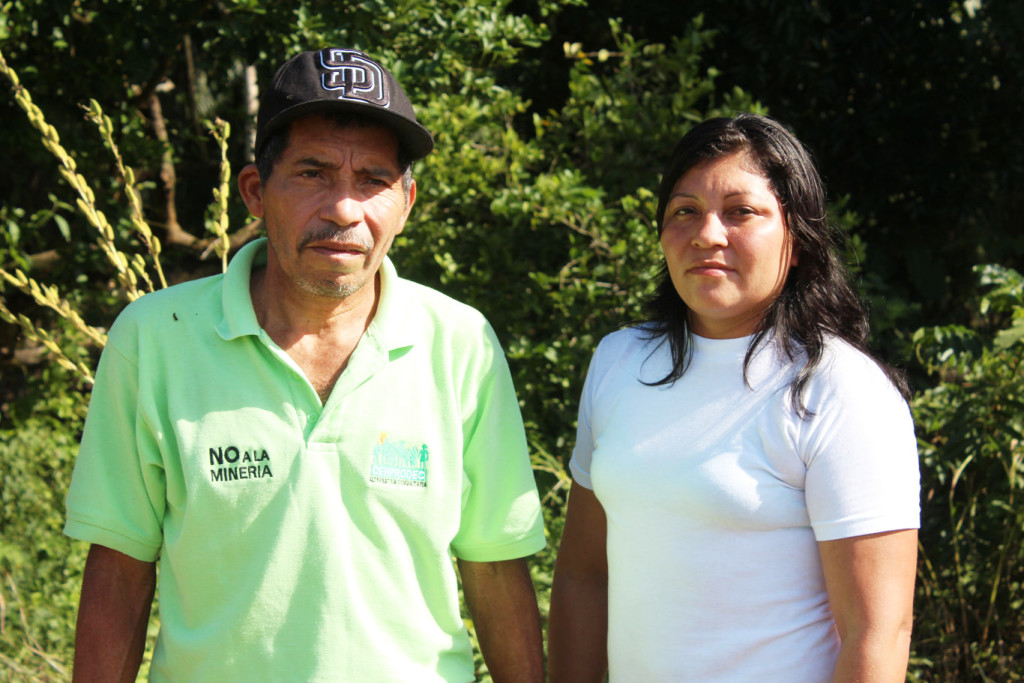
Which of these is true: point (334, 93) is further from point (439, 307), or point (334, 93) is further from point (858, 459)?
point (858, 459)

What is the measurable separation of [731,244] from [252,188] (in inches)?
39.5

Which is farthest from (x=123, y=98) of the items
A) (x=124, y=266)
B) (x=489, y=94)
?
(x=124, y=266)

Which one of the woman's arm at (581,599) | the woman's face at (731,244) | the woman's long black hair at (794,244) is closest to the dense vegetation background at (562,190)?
the woman's long black hair at (794,244)

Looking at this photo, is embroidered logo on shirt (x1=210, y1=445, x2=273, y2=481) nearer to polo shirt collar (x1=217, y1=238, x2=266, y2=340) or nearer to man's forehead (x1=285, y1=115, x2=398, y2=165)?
polo shirt collar (x1=217, y1=238, x2=266, y2=340)

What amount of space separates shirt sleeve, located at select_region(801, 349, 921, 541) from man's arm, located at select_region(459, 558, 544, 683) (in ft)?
2.12

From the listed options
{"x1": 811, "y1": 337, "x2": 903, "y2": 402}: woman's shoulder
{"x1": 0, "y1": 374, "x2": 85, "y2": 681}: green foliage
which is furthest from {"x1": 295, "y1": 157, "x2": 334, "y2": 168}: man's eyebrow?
{"x1": 0, "y1": 374, "x2": 85, "y2": 681}: green foliage

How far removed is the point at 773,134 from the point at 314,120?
91 cm

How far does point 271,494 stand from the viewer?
177 cm

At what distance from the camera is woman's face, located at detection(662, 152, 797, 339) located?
186 cm

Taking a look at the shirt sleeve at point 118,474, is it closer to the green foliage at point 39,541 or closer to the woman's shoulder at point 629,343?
the woman's shoulder at point 629,343

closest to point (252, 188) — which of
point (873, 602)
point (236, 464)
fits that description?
point (236, 464)

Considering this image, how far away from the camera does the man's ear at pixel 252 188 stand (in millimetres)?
2027

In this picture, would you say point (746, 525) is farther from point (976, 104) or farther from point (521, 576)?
point (976, 104)

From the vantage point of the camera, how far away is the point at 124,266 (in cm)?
264
